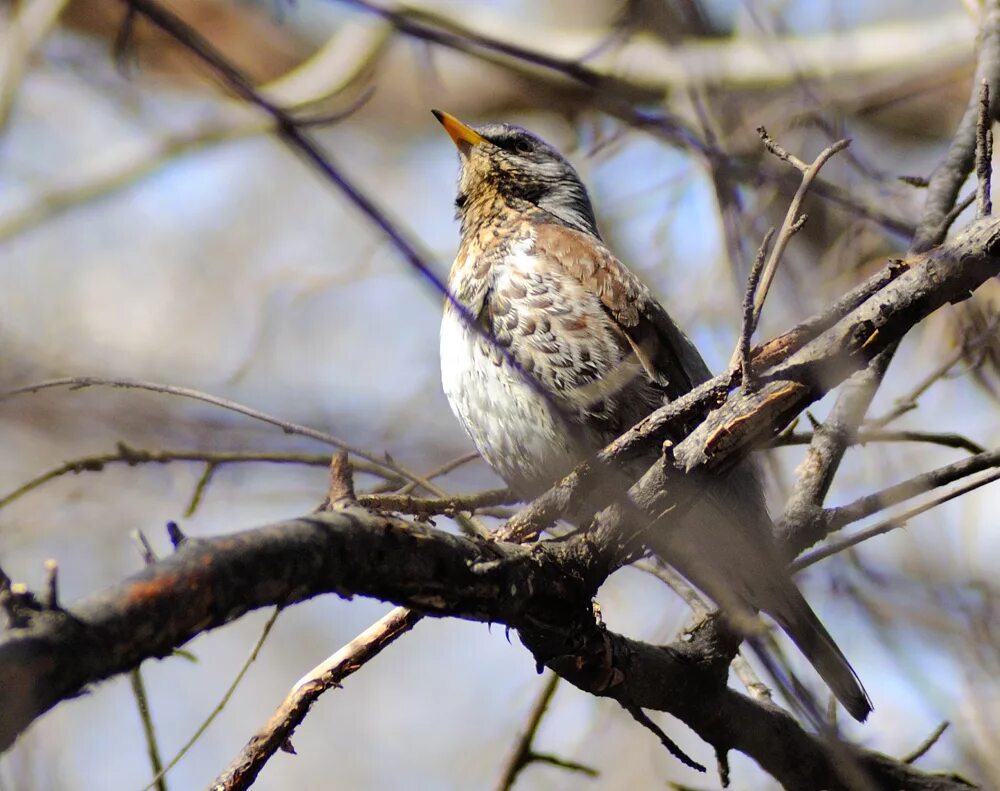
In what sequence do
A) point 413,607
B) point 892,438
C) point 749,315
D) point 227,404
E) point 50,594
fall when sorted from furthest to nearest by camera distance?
point 892,438
point 227,404
point 749,315
point 413,607
point 50,594

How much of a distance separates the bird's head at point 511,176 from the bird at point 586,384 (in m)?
0.58

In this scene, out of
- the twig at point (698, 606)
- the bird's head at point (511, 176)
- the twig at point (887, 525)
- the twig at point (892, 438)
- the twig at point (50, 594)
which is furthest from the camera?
the bird's head at point (511, 176)

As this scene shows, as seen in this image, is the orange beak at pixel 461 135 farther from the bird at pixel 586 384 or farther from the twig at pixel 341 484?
→ the twig at pixel 341 484

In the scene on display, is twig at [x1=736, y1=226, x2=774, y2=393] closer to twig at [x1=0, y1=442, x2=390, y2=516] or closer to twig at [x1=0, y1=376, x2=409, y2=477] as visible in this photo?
twig at [x1=0, y1=376, x2=409, y2=477]

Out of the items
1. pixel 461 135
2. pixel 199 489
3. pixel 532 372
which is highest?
pixel 461 135

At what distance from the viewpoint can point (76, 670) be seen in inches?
63.2

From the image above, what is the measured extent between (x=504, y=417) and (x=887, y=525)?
5.15ft

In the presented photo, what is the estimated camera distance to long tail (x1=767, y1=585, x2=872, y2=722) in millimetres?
3795

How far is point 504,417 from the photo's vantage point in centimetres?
413

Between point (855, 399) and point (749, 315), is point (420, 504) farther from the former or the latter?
point (855, 399)

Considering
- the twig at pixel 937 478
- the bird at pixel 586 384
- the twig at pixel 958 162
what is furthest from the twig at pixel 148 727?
the twig at pixel 958 162

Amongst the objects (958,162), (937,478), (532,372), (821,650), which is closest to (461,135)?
(532,372)

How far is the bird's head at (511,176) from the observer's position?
5410mm

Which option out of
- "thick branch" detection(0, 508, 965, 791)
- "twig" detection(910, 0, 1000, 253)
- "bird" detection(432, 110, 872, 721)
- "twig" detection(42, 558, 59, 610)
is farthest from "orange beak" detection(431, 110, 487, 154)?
"twig" detection(42, 558, 59, 610)
